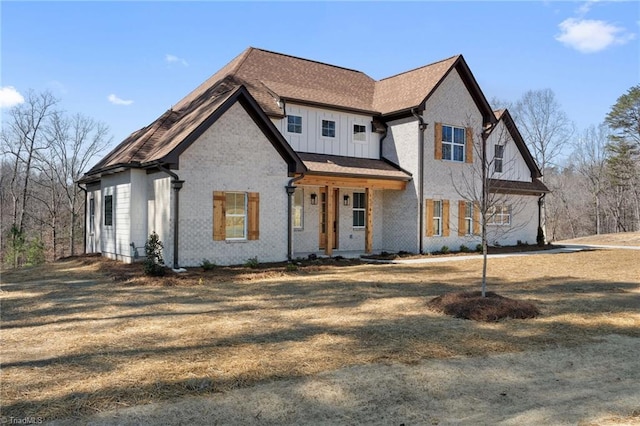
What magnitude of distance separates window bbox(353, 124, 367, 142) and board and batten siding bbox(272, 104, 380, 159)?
10 centimetres

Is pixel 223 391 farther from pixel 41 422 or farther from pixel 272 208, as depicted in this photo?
pixel 272 208

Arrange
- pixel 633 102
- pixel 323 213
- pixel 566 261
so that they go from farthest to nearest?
1. pixel 633 102
2. pixel 323 213
3. pixel 566 261

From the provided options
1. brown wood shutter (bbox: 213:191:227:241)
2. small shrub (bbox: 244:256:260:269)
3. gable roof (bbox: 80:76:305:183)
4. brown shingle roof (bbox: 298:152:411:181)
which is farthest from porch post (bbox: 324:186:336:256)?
brown wood shutter (bbox: 213:191:227:241)

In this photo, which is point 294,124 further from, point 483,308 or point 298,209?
point 483,308

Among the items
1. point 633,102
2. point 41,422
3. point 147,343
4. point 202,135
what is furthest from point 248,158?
point 633,102

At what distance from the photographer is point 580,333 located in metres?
7.38

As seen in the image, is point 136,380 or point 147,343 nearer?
point 136,380

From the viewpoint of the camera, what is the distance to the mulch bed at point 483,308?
27.1 ft

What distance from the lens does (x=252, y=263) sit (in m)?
15.0

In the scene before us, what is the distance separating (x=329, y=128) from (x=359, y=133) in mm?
1719

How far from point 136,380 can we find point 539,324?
640 cm

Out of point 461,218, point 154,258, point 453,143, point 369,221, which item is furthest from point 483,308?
point 453,143

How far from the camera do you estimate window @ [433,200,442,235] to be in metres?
20.9

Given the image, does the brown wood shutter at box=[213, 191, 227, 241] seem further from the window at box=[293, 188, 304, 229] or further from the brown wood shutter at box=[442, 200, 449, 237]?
the brown wood shutter at box=[442, 200, 449, 237]
